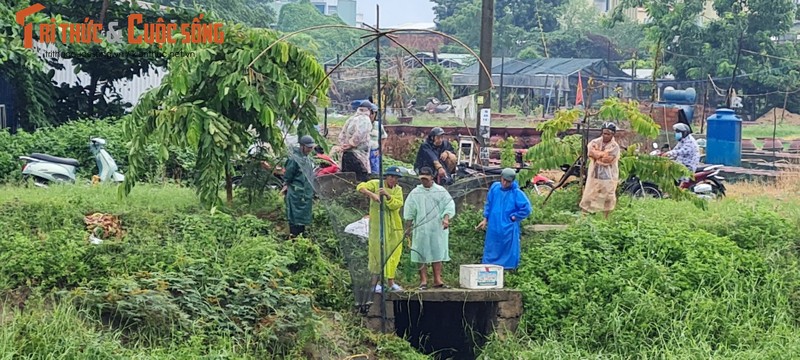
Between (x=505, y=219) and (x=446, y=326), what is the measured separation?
1765 mm

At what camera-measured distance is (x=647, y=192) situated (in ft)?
50.4

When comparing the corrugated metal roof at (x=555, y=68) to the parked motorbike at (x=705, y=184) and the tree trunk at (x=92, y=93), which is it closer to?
the tree trunk at (x=92, y=93)

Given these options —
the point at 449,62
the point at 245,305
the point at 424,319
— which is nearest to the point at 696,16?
the point at 449,62

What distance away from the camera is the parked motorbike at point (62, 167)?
14258 millimetres

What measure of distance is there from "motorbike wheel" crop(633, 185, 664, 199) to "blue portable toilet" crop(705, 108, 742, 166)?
25.4ft

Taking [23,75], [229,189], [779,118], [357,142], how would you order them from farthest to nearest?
[779,118], [23,75], [357,142], [229,189]

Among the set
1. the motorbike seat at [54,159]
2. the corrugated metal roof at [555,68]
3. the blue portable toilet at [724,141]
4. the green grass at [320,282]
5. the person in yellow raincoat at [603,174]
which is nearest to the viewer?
the green grass at [320,282]

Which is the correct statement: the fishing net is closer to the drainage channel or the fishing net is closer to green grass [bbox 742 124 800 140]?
the drainage channel

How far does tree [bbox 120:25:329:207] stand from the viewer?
39.8ft

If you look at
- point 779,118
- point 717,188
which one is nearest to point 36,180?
point 717,188

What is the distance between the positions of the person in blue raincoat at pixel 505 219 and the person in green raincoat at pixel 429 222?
57 centimetres

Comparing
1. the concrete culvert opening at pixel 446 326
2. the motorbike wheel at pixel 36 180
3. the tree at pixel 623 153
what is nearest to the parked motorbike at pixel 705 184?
the tree at pixel 623 153

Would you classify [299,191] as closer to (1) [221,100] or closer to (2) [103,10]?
(1) [221,100]

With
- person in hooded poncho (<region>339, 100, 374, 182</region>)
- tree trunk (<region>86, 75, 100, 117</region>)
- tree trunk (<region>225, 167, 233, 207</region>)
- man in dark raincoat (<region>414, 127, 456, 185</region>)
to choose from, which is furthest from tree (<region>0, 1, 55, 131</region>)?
man in dark raincoat (<region>414, 127, 456, 185</region>)
